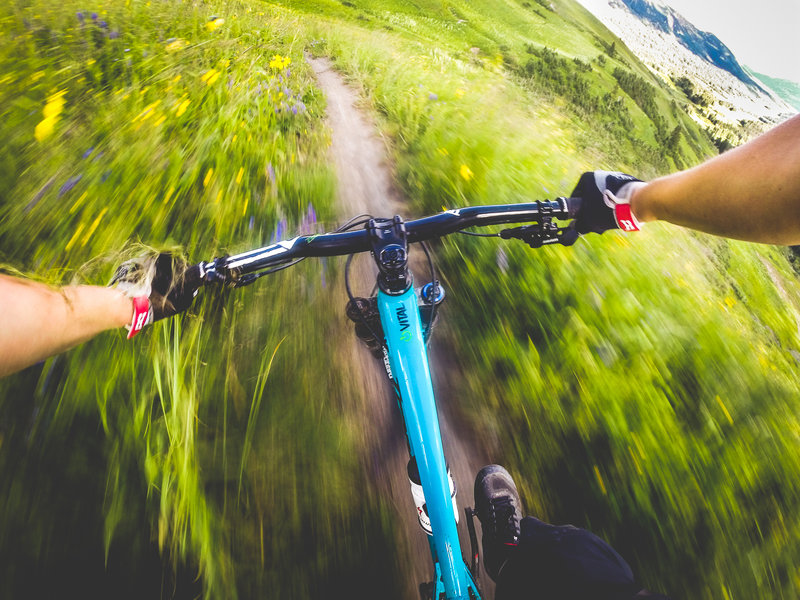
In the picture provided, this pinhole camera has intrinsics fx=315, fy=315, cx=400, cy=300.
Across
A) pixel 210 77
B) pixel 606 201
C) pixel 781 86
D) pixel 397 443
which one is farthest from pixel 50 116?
pixel 781 86

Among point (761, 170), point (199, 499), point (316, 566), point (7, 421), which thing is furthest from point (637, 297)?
point (7, 421)

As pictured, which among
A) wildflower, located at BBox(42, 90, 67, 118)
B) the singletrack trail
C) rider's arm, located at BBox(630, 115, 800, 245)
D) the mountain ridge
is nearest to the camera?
rider's arm, located at BBox(630, 115, 800, 245)

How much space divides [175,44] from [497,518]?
4694mm

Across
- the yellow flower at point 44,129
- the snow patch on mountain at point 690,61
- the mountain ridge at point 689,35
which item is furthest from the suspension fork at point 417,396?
the mountain ridge at point 689,35

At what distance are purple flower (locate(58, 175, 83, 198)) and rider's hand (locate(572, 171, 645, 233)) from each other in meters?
2.93

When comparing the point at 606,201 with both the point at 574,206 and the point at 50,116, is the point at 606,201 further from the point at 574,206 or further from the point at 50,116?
the point at 50,116

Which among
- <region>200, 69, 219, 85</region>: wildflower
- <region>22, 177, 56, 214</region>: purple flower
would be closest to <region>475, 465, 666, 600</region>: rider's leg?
<region>22, 177, 56, 214</region>: purple flower

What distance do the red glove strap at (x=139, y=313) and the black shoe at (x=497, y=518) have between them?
181 cm

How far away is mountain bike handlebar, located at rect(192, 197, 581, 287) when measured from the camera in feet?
4.42

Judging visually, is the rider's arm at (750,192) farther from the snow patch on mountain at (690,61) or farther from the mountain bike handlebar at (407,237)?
the snow patch on mountain at (690,61)

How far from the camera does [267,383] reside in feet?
6.52

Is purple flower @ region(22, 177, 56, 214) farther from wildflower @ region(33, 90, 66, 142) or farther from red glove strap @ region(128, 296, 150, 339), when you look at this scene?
red glove strap @ region(128, 296, 150, 339)

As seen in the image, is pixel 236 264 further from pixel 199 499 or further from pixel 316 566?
pixel 316 566

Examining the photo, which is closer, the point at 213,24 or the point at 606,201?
the point at 606,201
